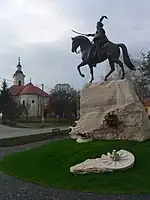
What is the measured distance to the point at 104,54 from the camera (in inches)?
633

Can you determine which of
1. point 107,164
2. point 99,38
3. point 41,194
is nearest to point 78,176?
point 107,164

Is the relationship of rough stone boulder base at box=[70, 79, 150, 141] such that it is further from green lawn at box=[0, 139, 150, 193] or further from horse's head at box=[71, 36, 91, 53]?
horse's head at box=[71, 36, 91, 53]

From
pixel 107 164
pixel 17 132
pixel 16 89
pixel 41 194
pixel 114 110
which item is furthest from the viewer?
pixel 16 89

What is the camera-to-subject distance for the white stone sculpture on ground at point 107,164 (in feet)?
31.9

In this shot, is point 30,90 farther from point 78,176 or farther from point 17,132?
point 78,176

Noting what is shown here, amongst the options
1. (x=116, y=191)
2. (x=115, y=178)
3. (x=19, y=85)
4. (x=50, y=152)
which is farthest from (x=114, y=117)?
(x=19, y=85)

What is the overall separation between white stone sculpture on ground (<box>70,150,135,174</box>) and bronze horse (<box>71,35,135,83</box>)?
6592mm

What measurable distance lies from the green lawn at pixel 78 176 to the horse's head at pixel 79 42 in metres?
5.85

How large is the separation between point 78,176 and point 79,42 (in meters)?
9.29

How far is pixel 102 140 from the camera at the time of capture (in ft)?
47.7

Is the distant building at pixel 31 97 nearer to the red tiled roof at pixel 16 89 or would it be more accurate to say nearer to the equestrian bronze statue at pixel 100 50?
the red tiled roof at pixel 16 89

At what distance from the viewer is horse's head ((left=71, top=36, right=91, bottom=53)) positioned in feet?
56.2

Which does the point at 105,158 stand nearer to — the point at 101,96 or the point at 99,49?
the point at 101,96

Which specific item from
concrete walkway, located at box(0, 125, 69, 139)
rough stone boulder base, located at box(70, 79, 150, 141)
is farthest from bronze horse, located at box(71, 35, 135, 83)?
concrete walkway, located at box(0, 125, 69, 139)
